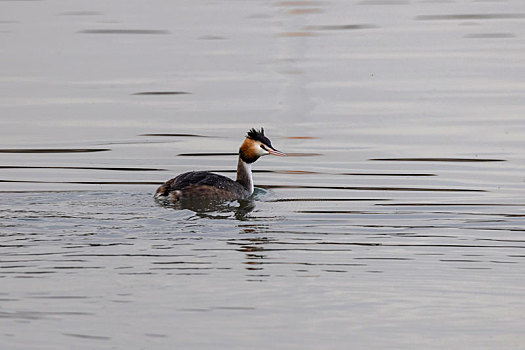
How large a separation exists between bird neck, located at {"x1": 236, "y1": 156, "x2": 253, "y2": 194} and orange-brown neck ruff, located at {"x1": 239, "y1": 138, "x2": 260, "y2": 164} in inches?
2.1

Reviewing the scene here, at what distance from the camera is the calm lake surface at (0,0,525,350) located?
27.8 feet

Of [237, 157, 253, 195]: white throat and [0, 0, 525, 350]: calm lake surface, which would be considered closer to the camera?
[0, 0, 525, 350]: calm lake surface

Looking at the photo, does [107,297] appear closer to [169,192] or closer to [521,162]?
[169,192]

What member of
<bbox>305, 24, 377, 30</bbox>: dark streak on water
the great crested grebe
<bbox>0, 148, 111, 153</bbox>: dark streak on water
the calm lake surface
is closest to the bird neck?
the great crested grebe

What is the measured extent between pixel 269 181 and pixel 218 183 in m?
1.52

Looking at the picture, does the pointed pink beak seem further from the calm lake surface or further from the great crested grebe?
the calm lake surface

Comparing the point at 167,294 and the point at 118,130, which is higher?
the point at 118,130

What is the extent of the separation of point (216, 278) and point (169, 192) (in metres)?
3.61

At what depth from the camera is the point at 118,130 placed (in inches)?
683

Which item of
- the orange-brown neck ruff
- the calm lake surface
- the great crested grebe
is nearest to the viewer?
the calm lake surface

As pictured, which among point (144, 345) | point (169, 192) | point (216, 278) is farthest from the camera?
point (169, 192)

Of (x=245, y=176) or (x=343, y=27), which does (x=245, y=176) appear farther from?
(x=343, y=27)

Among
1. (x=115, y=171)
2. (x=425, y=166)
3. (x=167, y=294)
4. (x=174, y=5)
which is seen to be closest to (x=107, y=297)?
(x=167, y=294)

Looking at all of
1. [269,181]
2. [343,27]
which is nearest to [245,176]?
[269,181]
